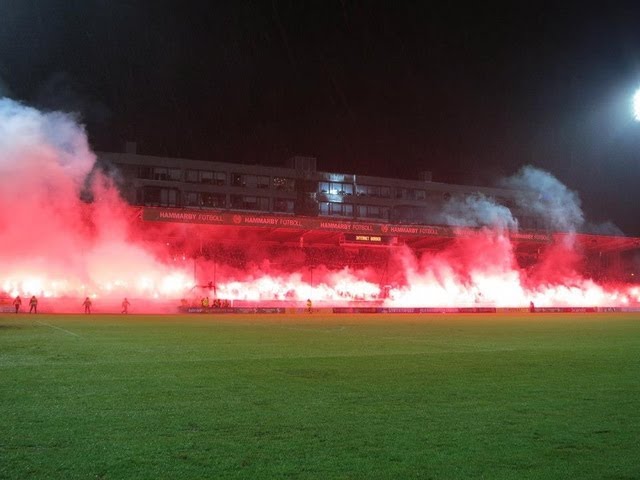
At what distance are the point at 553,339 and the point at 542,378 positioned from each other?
330 inches

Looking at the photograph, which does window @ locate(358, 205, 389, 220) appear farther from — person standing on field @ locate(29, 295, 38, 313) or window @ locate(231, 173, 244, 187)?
person standing on field @ locate(29, 295, 38, 313)

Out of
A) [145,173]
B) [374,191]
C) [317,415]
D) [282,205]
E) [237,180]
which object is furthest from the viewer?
[374,191]

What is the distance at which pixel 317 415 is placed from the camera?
621cm

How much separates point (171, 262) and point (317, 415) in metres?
39.5

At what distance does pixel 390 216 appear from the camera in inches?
2527

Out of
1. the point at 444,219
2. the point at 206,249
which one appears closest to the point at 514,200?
the point at 444,219

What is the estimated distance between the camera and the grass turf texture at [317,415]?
4504mm

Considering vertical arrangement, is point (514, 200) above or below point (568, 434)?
above

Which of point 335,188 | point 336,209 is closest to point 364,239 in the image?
point 336,209

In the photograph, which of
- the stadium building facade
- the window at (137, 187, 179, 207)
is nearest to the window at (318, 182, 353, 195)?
the stadium building facade

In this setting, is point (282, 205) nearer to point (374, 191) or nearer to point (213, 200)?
point (213, 200)

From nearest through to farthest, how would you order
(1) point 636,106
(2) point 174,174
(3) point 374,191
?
(1) point 636,106
(2) point 174,174
(3) point 374,191

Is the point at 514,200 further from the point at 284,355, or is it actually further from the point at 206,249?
the point at 284,355

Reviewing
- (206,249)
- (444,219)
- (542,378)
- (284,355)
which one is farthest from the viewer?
(444,219)
